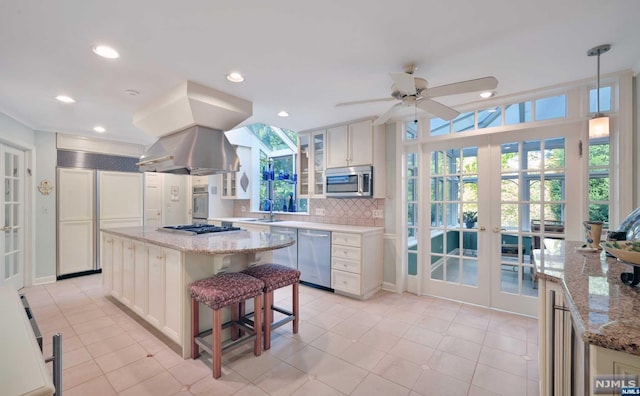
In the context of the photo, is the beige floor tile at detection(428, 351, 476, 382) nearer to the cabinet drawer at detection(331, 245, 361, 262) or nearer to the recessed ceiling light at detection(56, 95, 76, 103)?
the cabinet drawer at detection(331, 245, 361, 262)

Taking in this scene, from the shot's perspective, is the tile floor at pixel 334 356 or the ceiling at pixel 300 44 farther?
the tile floor at pixel 334 356

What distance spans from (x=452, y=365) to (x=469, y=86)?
81.1 inches

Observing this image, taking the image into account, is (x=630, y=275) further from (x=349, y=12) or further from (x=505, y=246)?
(x=505, y=246)

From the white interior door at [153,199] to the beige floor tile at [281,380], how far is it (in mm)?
4479

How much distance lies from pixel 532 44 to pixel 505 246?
2.12 meters

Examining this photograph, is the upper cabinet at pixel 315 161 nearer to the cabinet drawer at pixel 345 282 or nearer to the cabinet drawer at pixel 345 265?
the cabinet drawer at pixel 345 265

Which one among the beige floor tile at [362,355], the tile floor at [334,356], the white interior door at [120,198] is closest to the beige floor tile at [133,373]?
the tile floor at [334,356]

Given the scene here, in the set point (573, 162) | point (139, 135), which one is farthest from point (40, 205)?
point (573, 162)

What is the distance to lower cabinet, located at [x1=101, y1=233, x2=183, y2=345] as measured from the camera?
7.64 feet

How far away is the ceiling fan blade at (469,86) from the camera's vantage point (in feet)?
5.90

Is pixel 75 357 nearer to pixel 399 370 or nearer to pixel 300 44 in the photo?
pixel 399 370

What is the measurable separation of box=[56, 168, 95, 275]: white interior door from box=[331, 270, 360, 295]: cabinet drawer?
408cm

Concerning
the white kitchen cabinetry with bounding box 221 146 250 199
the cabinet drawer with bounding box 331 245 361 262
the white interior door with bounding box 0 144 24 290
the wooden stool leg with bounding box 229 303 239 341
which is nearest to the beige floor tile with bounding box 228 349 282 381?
the wooden stool leg with bounding box 229 303 239 341

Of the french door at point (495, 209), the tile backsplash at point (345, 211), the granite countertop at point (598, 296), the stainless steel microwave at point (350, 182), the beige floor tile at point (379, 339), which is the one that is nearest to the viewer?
the granite countertop at point (598, 296)
